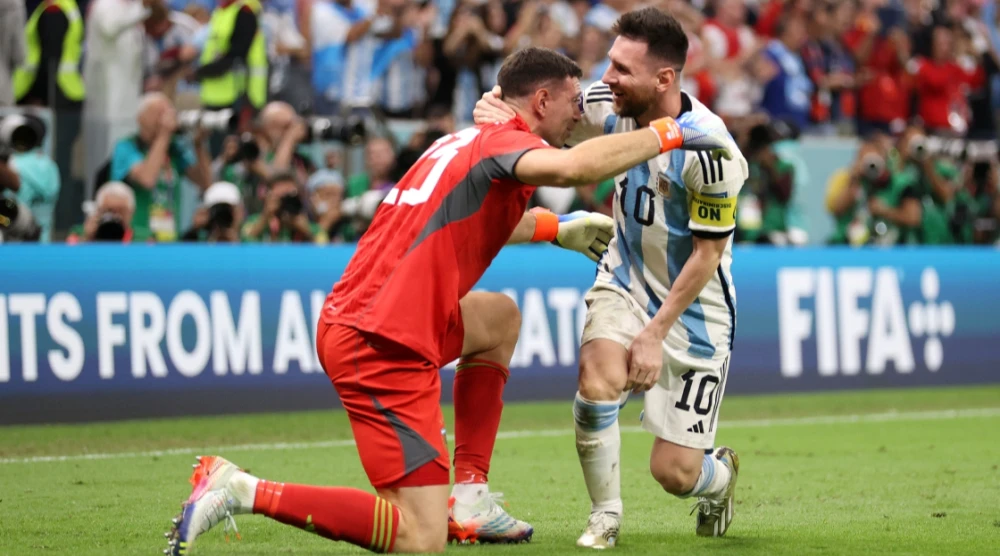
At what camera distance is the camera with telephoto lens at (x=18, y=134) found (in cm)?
1066

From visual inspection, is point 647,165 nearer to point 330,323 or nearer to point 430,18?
point 330,323

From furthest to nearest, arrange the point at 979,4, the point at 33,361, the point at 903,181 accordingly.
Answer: the point at 979,4 < the point at 903,181 < the point at 33,361

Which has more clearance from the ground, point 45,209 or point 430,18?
point 430,18

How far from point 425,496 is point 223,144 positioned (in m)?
7.45

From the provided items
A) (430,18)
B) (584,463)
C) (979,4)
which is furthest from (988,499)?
(979,4)

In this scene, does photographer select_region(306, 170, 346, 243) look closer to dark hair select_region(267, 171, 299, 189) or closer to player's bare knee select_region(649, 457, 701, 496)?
dark hair select_region(267, 171, 299, 189)

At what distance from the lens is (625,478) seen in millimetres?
8453

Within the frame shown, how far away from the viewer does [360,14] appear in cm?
1487

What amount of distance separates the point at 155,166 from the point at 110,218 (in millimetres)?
857

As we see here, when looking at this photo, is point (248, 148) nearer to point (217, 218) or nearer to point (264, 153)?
point (264, 153)

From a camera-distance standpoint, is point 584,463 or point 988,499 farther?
point 988,499

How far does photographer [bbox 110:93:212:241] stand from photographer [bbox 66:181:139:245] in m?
0.18

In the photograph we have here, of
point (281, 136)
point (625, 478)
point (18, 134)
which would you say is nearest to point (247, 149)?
point (281, 136)

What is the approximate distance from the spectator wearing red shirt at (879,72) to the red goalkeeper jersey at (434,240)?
13.1 m
